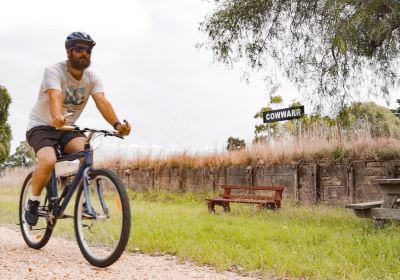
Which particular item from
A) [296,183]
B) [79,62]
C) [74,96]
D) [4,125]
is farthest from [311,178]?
[4,125]

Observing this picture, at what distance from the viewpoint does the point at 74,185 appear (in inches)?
201

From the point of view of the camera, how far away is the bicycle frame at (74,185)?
194 inches

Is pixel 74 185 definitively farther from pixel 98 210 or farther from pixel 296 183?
pixel 296 183

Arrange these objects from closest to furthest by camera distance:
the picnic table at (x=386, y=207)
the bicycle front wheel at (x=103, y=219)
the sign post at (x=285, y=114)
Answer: the bicycle front wheel at (x=103, y=219) → the picnic table at (x=386, y=207) → the sign post at (x=285, y=114)

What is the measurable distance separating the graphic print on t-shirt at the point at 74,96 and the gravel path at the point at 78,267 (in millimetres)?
1564

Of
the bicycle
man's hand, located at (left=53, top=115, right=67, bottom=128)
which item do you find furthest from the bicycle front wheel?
man's hand, located at (left=53, top=115, right=67, bottom=128)

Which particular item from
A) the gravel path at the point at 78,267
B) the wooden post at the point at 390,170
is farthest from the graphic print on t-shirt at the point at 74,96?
the wooden post at the point at 390,170

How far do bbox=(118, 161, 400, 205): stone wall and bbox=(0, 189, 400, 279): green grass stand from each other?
2.54 metres

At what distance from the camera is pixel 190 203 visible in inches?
582

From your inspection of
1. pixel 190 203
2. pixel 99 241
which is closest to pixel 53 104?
pixel 99 241

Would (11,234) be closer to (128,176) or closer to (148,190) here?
(148,190)

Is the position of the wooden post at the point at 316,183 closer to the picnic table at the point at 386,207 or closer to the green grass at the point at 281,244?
the green grass at the point at 281,244

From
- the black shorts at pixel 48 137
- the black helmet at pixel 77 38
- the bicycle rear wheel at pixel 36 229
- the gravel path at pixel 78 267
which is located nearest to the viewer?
the gravel path at pixel 78 267

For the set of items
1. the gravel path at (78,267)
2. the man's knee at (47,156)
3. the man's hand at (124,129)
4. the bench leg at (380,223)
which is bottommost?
the gravel path at (78,267)
